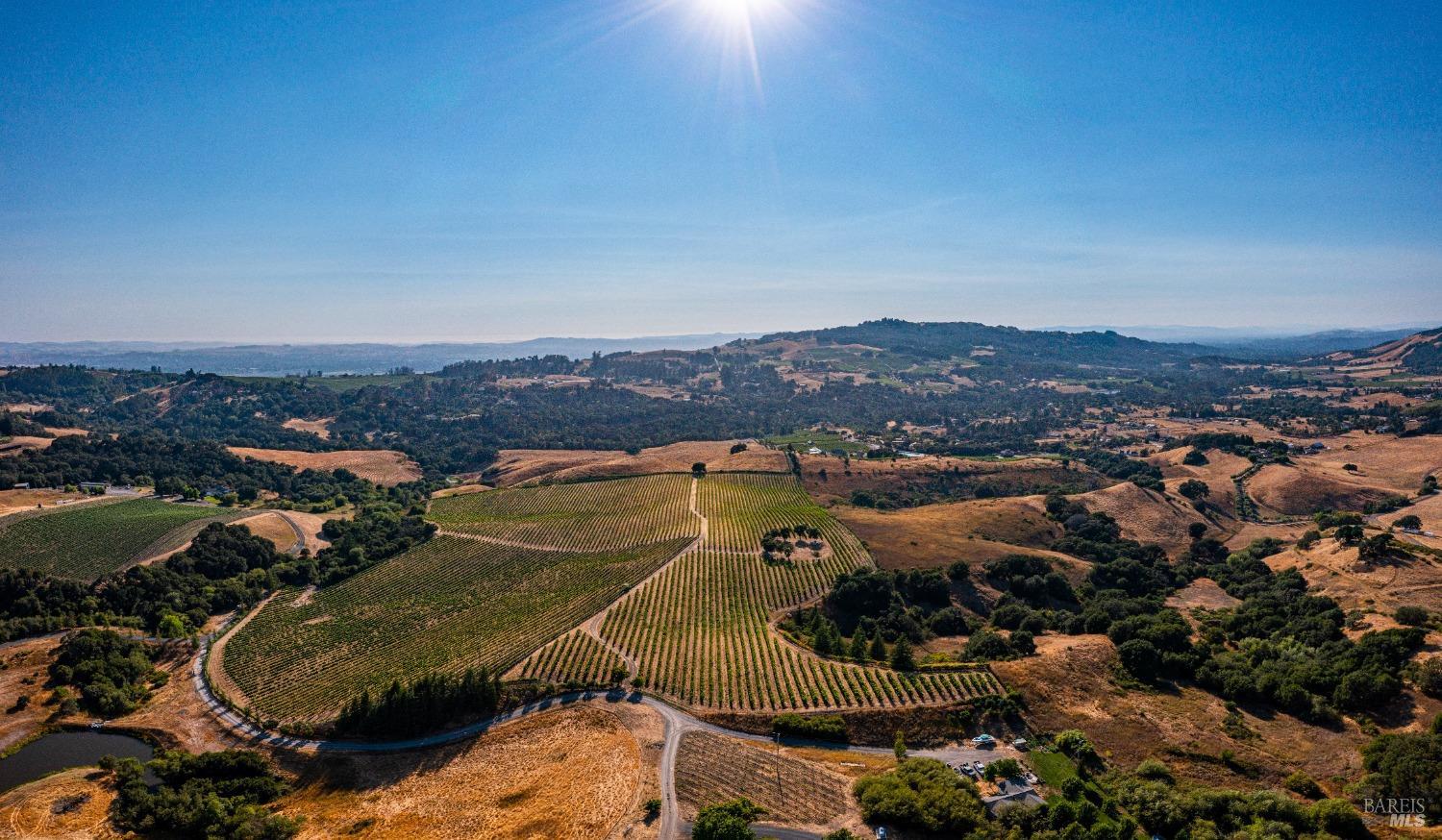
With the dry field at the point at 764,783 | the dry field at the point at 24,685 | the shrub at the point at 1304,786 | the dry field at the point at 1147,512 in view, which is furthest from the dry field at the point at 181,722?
the dry field at the point at 1147,512

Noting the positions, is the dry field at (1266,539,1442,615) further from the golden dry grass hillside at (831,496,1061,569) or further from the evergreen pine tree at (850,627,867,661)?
the evergreen pine tree at (850,627,867,661)

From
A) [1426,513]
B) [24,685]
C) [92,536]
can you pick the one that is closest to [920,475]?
[1426,513]

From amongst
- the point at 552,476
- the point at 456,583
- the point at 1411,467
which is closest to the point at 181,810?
the point at 456,583

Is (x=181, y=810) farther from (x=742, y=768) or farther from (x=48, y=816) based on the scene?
(x=742, y=768)

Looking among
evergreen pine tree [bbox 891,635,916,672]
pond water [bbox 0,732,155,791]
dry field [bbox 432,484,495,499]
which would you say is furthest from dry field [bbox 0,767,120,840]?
dry field [bbox 432,484,495,499]

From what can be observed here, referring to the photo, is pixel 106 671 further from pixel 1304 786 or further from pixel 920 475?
A: pixel 920 475

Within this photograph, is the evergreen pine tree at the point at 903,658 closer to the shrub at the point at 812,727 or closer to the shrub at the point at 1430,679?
the shrub at the point at 812,727

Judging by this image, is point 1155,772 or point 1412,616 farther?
point 1412,616
